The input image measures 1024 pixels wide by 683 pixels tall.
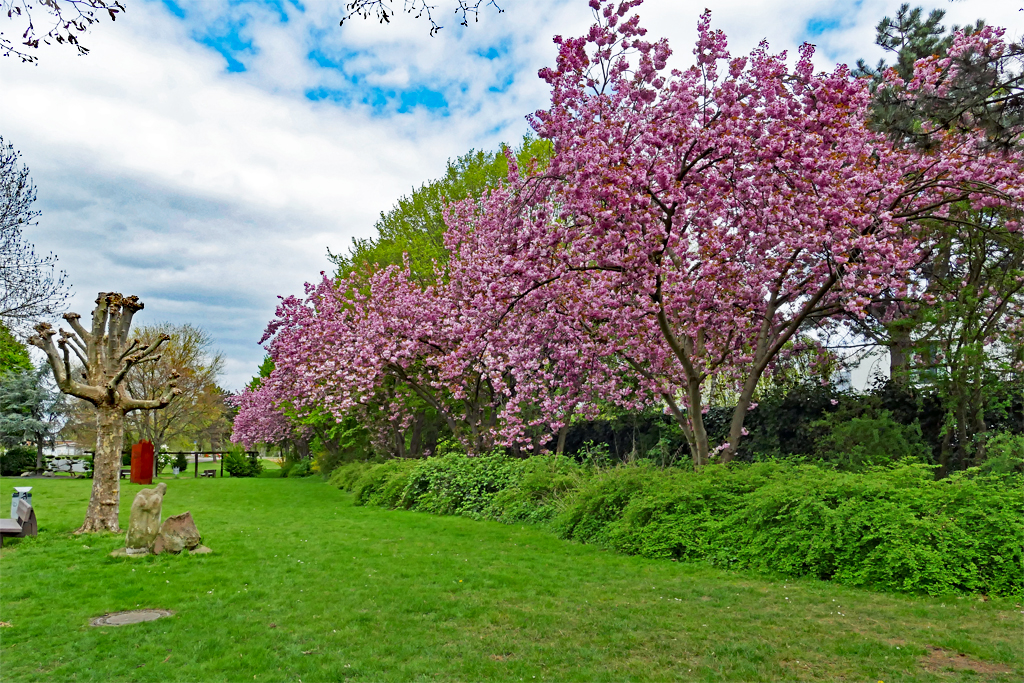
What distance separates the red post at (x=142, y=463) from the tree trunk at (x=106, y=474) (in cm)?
1227

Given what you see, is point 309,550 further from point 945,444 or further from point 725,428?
point 945,444

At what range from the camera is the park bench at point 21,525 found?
938cm

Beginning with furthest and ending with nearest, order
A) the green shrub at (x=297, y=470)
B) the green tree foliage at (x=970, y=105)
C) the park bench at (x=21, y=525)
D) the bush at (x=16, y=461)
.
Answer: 1. the green shrub at (x=297, y=470)
2. the bush at (x=16, y=461)
3. the park bench at (x=21, y=525)
4. the green tree foliage at (x=970, y=105)

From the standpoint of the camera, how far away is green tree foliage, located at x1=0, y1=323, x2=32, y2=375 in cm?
2208

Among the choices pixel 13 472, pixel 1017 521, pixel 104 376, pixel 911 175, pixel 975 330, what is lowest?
pixel 13 472

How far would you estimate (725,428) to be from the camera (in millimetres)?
14203

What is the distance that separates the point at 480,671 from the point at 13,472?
30.2m

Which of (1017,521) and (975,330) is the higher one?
(975,330)

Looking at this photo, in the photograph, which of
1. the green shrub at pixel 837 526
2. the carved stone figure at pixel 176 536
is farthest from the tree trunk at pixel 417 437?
the green shrub at pixel 837 526

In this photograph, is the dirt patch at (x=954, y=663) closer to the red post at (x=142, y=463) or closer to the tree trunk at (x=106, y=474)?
the tree trunk at (x=106, y=474)

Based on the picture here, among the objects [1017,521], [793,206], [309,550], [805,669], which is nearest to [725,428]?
[793,206]

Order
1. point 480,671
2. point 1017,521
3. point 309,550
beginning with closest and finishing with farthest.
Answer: point 480,671
point 1017,521
point 309,550

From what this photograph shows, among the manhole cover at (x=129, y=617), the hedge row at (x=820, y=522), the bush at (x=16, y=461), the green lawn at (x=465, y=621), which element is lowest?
the bush at (x=16, y=461)

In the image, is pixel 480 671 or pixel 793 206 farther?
pixel 793 206
